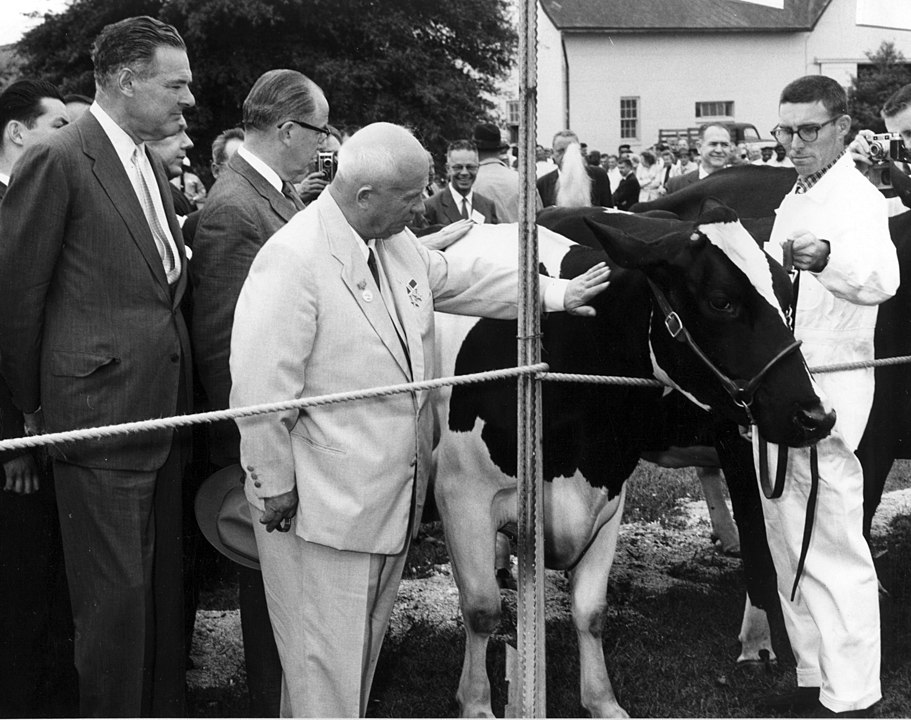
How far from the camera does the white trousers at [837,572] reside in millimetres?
3443

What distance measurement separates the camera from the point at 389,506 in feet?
9.53

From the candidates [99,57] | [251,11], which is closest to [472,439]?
[99,57]

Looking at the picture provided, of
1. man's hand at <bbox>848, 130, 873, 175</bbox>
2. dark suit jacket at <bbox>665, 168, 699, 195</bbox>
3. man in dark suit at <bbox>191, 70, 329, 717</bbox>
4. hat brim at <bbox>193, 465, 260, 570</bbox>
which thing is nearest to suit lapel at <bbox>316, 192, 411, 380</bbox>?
man in dark suit at <bbox>191, 70, 329, 717</bbox>

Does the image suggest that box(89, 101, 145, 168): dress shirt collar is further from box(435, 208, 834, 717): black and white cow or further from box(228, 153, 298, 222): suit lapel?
box(435, 208, 834, 717): black and white cow

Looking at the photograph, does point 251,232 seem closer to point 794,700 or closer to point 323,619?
point 323,619

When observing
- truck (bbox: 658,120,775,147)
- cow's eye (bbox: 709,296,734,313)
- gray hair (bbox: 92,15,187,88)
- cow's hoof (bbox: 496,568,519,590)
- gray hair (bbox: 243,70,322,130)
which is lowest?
cow's hoof (bbox: 496,568,519,590)

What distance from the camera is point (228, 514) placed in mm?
3172

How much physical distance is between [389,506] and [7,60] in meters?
24.4

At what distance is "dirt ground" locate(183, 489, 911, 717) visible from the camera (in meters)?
4.09

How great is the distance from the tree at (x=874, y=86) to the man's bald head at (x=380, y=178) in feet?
68.8

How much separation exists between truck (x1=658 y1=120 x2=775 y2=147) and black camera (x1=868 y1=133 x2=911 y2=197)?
63.6 ft

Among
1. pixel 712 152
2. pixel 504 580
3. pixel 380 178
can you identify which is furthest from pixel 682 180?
pixel 380 178

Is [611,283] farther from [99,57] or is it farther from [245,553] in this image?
[99,57]

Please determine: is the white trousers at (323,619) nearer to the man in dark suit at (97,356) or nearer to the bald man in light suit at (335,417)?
the bald man in light suit at (335,417)
